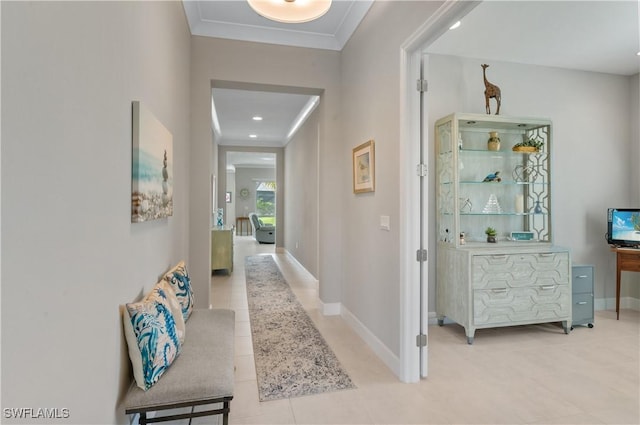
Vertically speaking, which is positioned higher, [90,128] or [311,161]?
[311,161]

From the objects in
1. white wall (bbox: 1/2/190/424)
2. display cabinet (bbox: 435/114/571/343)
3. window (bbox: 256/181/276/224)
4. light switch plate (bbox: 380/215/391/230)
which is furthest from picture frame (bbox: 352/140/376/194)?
window (bbox: 256/181/276/224)

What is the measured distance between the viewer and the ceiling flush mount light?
1962 mm

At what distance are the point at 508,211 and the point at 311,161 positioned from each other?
3303 millimetres

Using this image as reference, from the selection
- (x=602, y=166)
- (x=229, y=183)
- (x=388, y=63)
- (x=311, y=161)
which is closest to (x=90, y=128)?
(x=388, y=63)

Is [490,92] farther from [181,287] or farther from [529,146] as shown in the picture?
[181,287]

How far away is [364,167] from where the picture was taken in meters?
3.13

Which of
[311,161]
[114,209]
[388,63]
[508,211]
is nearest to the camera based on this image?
[114,209]

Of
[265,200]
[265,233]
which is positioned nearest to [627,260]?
[265,233]

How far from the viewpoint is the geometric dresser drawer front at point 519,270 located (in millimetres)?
3133

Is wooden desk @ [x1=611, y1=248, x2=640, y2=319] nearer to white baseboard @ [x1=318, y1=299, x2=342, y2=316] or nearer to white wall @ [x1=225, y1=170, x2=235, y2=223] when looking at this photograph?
white baseboard @ [x1=318, y1=299, x2=342, y2=316]

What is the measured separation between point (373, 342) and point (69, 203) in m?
2.57

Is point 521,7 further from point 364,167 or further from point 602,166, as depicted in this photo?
point 602,166

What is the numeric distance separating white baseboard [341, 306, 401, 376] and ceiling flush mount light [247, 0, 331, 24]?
245cm

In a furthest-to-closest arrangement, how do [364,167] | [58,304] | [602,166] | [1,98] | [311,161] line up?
[311,161] → [602,166] → [364,167] → [58,304] → [1,98]
